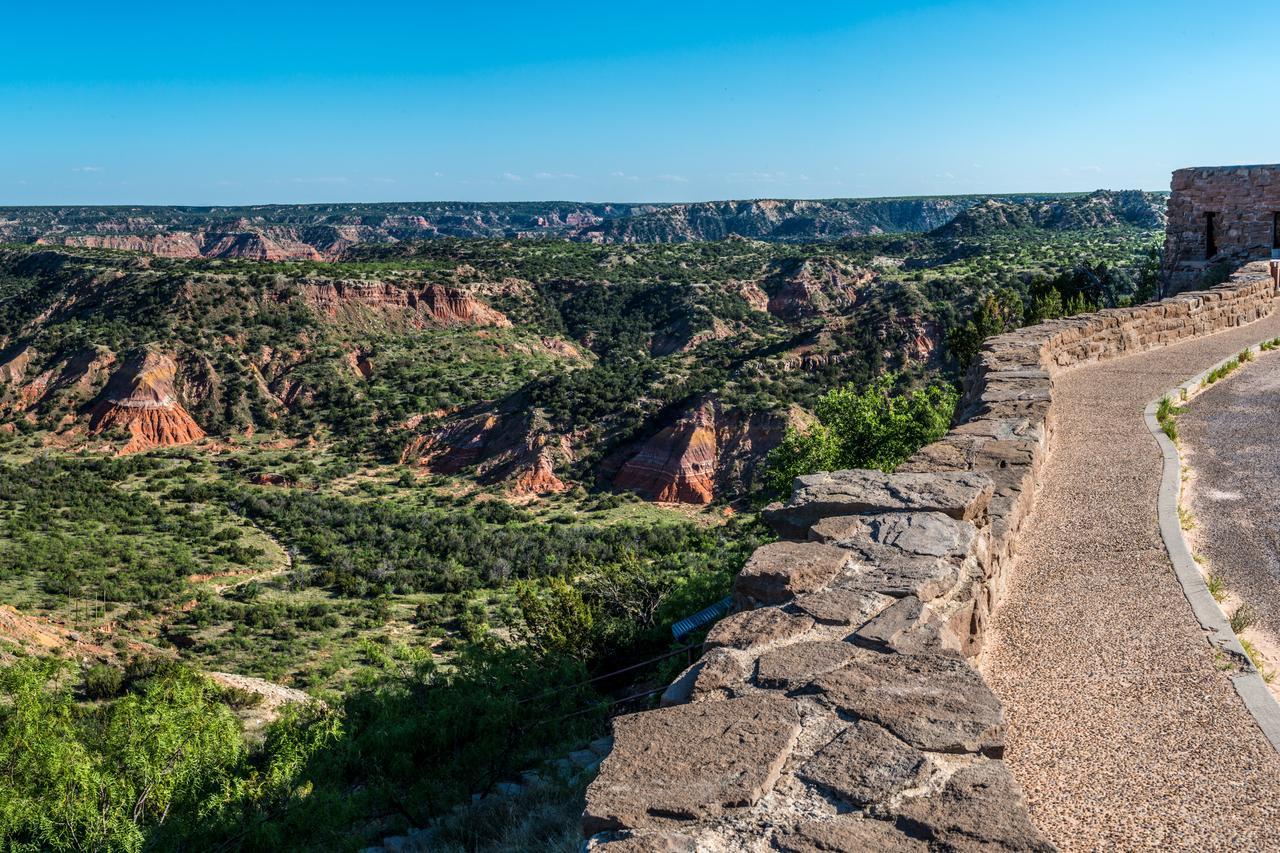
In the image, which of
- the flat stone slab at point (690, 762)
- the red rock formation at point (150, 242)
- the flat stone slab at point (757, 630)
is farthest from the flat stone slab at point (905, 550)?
the red rock formation at point (150, 242)

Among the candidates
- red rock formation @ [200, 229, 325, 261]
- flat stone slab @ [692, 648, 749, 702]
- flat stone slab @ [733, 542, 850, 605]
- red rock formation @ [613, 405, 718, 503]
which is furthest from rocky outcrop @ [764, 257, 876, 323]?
red rock formation @ [200, 229, 325, 261]

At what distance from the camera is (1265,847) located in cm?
328

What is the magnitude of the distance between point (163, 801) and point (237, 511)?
3543 centimetres

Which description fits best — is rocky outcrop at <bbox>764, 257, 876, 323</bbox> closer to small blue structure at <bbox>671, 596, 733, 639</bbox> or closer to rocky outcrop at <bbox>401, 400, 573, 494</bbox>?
rocky outcrop at <bbox>401, 400, 573, 494</bbox>

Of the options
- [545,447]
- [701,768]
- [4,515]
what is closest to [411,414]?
[545,447]

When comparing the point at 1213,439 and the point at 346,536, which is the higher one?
the point at 1213,439

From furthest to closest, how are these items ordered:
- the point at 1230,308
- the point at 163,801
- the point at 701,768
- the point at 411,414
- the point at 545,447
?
the point at 411,414 → the point at 545,447 → the point at 1230,308 → the point at 163,801 → the point at 701,768

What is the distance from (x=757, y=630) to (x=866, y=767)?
48.1 inches

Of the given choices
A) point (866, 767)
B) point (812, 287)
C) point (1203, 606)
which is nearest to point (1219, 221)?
point (1203, 606)

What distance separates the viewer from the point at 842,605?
14.8 ft

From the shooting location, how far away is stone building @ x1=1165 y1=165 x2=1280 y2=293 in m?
18.6

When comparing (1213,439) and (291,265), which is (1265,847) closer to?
(1213,439)

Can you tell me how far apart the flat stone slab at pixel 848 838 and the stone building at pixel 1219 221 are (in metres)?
20.6

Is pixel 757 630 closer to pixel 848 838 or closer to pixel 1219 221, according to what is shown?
pixel 848 838
